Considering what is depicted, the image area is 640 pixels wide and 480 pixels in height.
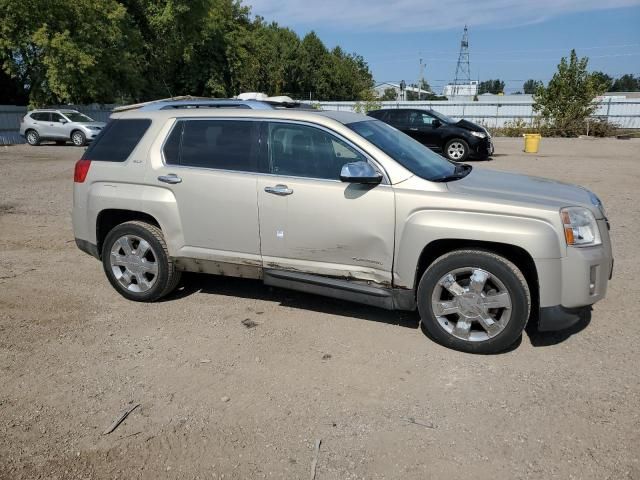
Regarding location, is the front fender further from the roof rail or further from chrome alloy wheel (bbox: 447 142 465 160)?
chrome alloy wheel (bbox: 447 142 465 160)

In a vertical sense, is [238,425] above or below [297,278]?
below

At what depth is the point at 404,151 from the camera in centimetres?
459

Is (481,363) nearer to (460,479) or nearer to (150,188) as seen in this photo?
(460,479)

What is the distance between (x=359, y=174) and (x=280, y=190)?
28.2 inches

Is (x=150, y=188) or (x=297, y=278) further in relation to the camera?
(x=150, y=188)

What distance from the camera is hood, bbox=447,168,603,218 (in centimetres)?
388

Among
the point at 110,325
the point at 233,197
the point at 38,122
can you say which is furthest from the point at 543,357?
the point at 38,122

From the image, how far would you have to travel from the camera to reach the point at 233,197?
4.55m

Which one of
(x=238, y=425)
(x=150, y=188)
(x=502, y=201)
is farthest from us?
(x=150, y=188)

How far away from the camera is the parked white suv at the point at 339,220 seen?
3.80m

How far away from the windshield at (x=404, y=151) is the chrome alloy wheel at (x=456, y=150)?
12.5 m

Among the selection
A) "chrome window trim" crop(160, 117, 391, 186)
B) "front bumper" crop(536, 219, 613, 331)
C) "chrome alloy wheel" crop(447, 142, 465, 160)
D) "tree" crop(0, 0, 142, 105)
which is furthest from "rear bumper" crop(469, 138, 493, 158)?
"tree" crop(0, 0, 142, 105)

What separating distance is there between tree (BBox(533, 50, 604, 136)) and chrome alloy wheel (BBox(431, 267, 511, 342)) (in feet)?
98.3

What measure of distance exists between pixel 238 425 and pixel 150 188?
8.24 feet
